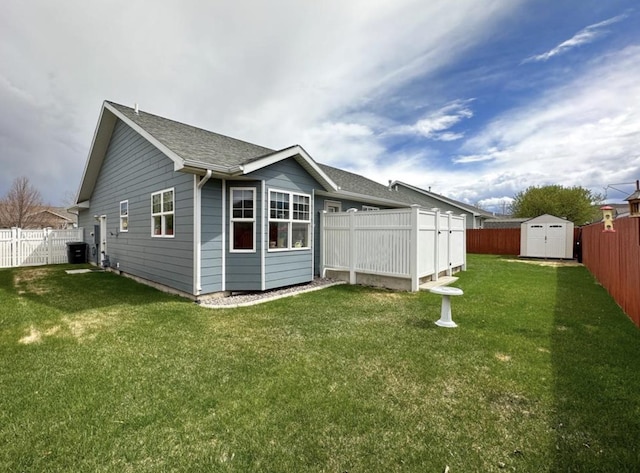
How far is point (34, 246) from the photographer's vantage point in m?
13.8

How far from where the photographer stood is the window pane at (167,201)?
771 cm

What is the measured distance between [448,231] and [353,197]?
3.38 meters

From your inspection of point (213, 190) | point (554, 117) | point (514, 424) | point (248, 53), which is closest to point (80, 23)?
point (248, 53)

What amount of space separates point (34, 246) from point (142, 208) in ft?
29.6

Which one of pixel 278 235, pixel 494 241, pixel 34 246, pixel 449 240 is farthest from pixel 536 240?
pixel 34 246

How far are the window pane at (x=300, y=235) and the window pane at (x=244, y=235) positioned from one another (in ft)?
4.19

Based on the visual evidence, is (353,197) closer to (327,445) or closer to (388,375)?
(388,375)

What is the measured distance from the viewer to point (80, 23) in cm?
790

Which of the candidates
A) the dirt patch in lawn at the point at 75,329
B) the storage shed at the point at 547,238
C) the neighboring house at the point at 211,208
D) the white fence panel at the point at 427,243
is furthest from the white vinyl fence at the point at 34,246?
the storage shed at the point at 547,238

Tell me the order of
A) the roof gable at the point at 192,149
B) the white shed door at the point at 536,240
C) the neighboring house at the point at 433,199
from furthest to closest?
the neighboring house at the point at 433,199 < the white shed door at the point at 536,240 < the roof gable at the point at 192,149

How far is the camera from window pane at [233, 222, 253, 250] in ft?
24.3

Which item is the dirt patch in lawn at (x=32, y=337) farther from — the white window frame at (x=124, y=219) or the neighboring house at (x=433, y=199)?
the neighboring house at (x=433, y=199)

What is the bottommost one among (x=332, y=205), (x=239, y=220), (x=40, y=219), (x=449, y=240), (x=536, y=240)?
(x=536, y=240)

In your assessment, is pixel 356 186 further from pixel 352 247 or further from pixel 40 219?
pixel 40 219
